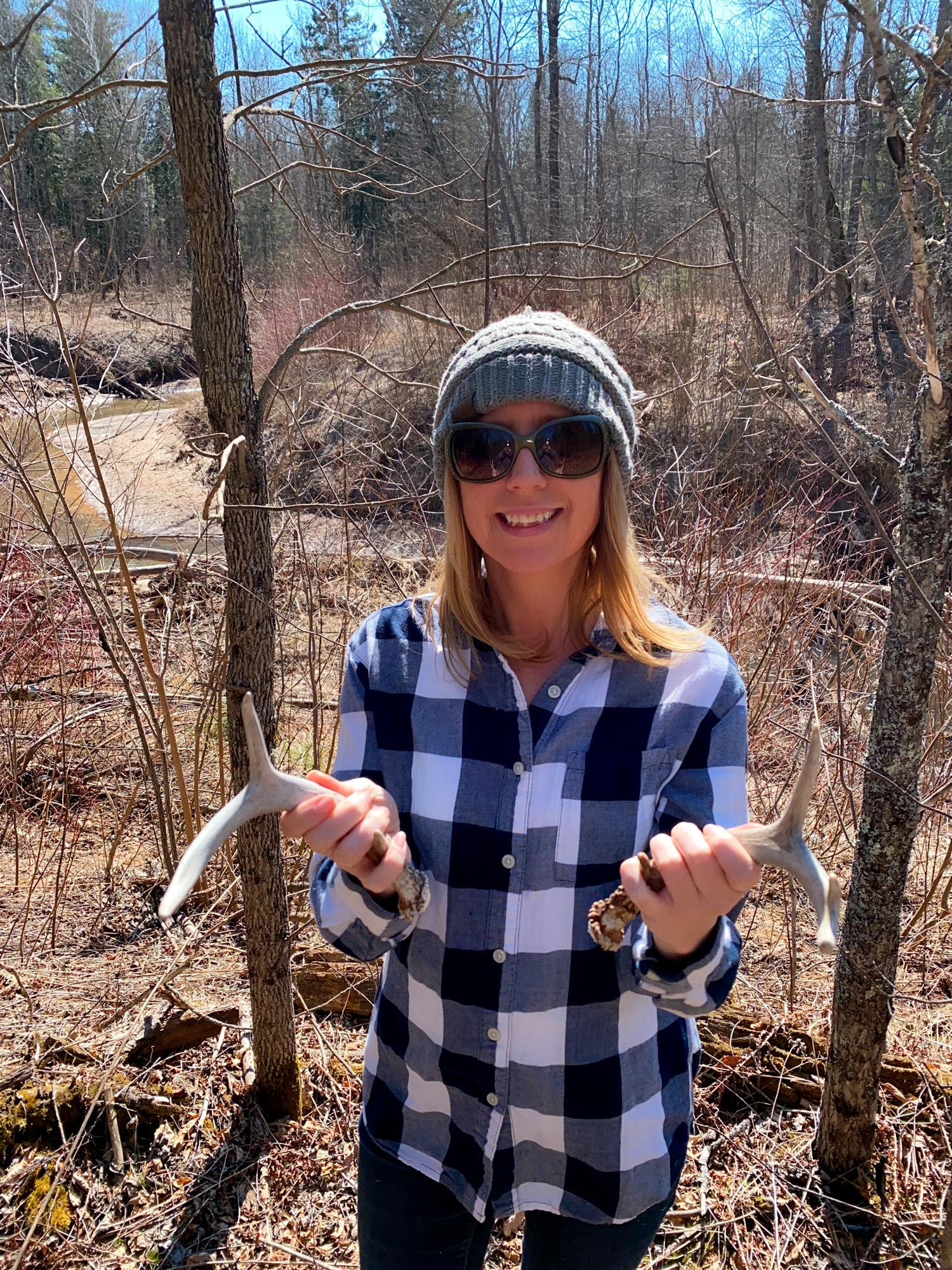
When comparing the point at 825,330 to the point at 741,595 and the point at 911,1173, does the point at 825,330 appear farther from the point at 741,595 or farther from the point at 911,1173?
the point at 911,1173

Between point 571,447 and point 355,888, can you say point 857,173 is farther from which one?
point 355,888

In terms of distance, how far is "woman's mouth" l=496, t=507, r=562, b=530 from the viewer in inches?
55.8

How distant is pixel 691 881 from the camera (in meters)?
1.12

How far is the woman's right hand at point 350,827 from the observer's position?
1.18 meters

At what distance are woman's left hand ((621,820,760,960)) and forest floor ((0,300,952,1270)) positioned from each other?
992mm

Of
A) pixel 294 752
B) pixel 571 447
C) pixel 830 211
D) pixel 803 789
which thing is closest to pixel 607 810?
pixel 803 789

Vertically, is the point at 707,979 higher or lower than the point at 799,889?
higher

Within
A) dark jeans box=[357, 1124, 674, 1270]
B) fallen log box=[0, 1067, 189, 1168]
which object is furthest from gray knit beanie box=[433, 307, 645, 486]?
fallen log box=[0, 1067, 189, 1168]

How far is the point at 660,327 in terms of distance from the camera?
10.6 metres

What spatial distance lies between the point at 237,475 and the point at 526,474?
0.89 m

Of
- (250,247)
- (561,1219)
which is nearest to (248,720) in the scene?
(561,1219)

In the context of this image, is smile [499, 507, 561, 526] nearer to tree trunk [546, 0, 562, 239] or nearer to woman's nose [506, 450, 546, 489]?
woman's nose [506, 450, 546, 489]

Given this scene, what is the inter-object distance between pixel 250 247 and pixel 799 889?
54.7 feet

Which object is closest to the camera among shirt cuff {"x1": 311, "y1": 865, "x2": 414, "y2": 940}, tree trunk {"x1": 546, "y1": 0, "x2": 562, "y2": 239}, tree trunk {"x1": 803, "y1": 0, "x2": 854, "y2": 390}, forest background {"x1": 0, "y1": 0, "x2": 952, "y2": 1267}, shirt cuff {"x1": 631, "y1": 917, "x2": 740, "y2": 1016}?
shirt cuff {"x1": 631, "y1": 917, "x2": 740, "y2": 1016}
